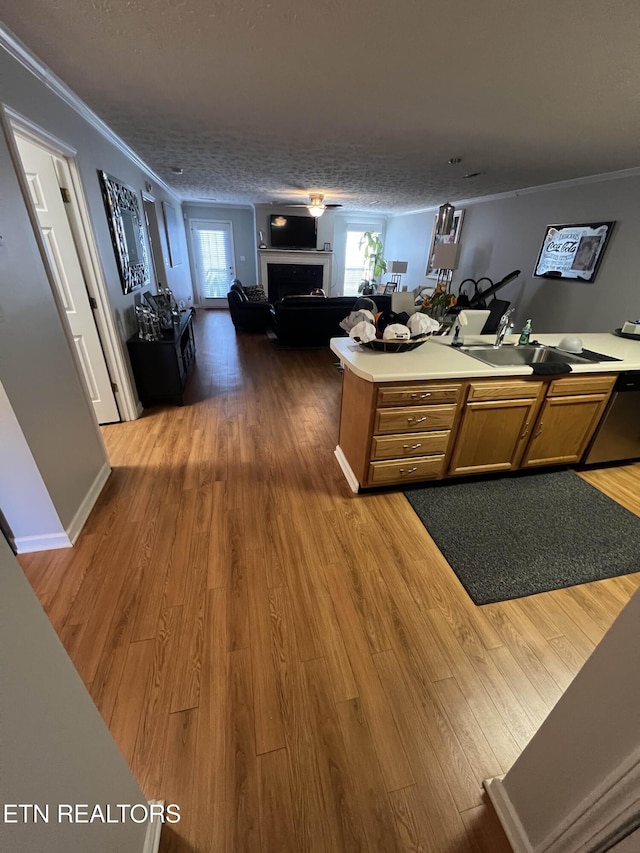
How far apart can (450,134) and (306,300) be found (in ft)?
9.67

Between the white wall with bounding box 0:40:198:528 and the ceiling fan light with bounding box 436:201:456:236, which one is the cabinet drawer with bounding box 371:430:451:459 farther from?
the ceiling fan light with bounding box 436:201:456:236

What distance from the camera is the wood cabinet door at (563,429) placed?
2.37m

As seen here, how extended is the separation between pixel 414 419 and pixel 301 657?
4.58 ft

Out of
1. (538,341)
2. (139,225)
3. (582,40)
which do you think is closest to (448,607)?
(538,341)

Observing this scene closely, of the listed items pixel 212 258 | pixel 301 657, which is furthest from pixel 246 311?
pixel 301 657

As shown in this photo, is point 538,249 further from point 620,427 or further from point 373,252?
point 373,252

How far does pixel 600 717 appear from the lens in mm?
738

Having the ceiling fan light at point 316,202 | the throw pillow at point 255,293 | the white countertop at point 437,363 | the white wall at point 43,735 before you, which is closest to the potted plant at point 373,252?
the throw pillow at point 255,293

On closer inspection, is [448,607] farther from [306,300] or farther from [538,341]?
[306,300]

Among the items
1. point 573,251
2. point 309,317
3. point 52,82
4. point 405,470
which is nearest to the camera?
point 52,82

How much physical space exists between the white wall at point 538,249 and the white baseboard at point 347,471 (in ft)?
11.7

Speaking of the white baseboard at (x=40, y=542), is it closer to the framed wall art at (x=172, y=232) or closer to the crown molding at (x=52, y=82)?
the crown molding at (x=52, y=82)

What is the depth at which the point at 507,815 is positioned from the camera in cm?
101

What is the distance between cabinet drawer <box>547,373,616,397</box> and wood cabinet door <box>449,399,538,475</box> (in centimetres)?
16
